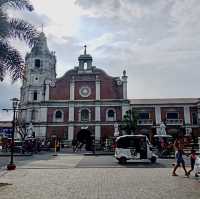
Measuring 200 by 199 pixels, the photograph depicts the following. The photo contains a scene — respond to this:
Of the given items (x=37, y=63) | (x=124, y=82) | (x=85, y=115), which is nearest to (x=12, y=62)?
(x=85, y=115)

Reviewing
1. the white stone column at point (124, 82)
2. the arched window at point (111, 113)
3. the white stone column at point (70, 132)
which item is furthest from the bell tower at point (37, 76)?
the white stone column at point (124, 82)

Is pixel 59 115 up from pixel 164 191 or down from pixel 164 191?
up

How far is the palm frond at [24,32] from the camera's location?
10805 millimetres

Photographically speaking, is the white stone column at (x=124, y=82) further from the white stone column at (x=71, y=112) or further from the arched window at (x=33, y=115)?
the arched window at (x=33, y=115)

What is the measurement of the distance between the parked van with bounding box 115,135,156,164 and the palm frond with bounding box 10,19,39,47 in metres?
10.9

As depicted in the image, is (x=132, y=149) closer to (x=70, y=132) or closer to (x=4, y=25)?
(x=4, y=25)

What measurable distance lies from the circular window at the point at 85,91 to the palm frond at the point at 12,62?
35337mm

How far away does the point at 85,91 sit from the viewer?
1809 inches

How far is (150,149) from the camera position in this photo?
748 inches

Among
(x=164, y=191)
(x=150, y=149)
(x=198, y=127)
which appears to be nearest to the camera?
(x=164, y=191)

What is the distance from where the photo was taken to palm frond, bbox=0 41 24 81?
10.2 meters

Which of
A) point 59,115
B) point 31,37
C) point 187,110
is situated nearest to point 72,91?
point 59,115

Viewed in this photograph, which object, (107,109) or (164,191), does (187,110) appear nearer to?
(107,109)

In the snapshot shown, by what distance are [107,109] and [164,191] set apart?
3654cm
